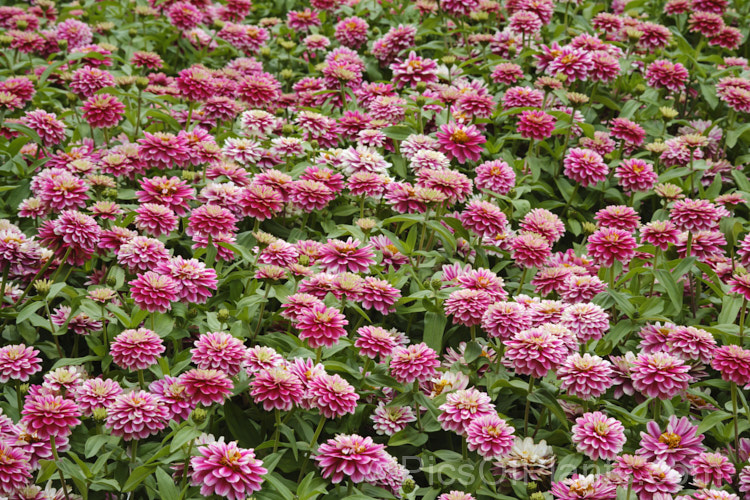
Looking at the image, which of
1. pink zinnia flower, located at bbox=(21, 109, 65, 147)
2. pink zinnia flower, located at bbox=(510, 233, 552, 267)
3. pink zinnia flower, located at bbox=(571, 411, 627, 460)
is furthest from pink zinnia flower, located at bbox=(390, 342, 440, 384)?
→ pink zinnia flower, located at bbox=(21, 109, 65, 147)

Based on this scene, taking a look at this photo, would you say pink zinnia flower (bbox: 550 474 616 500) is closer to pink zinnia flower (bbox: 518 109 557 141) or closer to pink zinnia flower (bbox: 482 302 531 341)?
pink zinnia flower (bbox: 482 302 531 341)

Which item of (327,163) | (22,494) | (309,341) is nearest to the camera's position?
(22,494)

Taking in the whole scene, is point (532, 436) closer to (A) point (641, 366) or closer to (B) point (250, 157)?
(A) point (641, 366)

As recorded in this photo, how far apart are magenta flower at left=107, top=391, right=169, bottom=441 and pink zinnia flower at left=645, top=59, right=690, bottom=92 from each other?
3030mm

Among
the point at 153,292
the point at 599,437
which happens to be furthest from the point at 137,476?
the point at 599,437

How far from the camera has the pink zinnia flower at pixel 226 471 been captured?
6.82 ft

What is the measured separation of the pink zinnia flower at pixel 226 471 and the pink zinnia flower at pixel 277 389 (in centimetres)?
17

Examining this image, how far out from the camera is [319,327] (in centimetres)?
242

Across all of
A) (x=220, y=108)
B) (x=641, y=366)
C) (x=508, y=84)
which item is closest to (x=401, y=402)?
(x=641, y=366)

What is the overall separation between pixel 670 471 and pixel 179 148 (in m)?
2.20

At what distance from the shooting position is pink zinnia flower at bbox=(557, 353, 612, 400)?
2441 mm

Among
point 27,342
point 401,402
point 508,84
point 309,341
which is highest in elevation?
point 508,84

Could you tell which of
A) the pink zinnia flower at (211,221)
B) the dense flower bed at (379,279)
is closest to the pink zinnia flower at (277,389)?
the dense flower bed at (379,279)

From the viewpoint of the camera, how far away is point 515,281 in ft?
10.8
